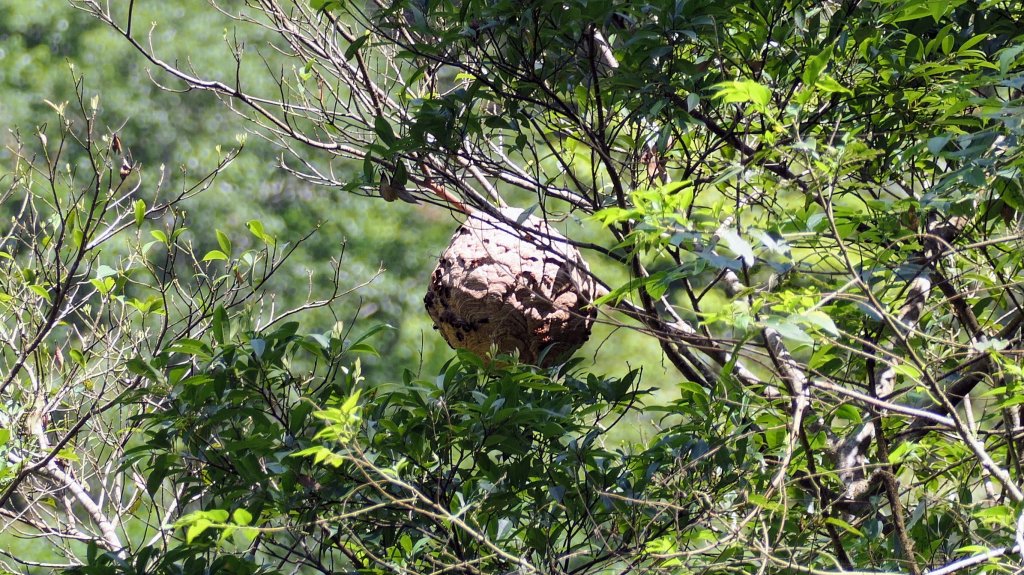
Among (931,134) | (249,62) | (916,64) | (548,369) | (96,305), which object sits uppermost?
(249,62)

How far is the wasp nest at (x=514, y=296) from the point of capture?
219 centimetres

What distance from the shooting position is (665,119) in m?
1.98

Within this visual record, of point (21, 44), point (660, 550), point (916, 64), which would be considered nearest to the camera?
point (660, 550)

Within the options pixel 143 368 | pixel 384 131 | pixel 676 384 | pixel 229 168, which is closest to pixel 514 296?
pixel 384 131

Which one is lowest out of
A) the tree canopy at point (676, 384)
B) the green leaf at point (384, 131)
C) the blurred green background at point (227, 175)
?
the tree canopy at point (676, 384)

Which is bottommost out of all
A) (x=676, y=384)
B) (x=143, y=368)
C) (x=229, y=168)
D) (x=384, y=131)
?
(x=676, y=384)

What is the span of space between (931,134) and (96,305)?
7.12 m

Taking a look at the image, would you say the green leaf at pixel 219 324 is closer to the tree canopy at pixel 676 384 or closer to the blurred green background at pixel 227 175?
the tree canopy at pixel 676 384

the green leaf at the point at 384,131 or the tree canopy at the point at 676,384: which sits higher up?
the green leaf at the point at 384,131

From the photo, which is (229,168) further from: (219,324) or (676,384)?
(676,384)

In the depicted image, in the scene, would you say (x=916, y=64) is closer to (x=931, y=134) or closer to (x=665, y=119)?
(x=931, y=134)

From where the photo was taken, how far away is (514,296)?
2.19 meters

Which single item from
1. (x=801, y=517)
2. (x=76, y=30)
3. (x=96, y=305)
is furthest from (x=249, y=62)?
(x=801, y=517)

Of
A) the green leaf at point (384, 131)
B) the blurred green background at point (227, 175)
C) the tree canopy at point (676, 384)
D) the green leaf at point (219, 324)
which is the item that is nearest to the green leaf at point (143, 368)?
the tree canopy at point (676, 384)
